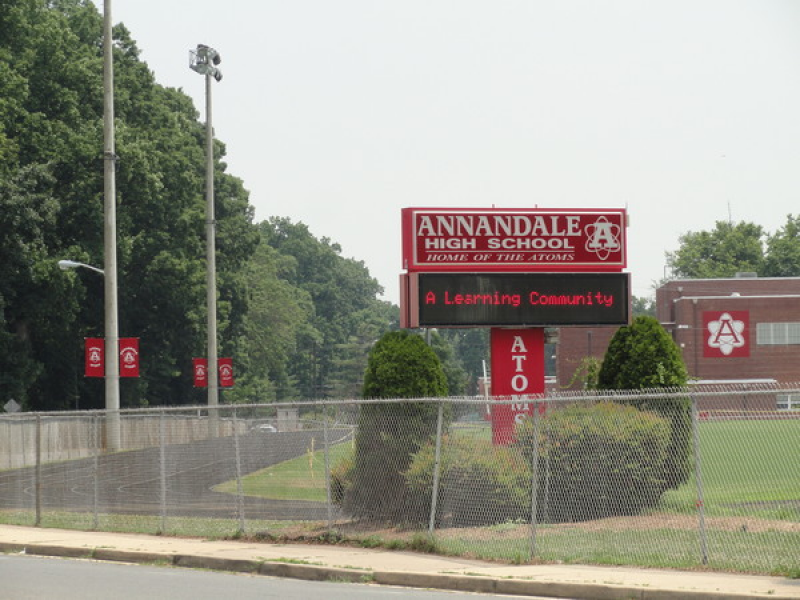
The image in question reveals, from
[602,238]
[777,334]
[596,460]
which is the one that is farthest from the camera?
[777,334]

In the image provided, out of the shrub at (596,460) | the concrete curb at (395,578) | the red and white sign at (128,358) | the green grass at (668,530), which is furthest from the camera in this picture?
the red and white sign at (128,358)

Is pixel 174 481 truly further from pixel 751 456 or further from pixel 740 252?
pixel 740 252

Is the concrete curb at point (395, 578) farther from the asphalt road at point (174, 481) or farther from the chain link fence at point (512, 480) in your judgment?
the asphalt road at point (174, 481)

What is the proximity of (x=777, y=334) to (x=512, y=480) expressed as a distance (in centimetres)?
7898

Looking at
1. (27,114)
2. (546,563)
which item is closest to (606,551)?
(546,563)

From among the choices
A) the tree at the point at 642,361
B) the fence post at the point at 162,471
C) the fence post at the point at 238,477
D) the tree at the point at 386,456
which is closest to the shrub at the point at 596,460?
the tree at the point at 386,456

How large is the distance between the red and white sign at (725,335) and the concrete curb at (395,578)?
7652 cm

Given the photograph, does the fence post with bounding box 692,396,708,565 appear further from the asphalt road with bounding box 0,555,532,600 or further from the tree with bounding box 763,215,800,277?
the tree with bounding box 763,215,800,277

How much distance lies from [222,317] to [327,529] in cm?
6200

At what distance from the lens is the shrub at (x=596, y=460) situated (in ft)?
60.5

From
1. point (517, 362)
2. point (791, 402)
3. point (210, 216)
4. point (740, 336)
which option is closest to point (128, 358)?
point (210, 216)

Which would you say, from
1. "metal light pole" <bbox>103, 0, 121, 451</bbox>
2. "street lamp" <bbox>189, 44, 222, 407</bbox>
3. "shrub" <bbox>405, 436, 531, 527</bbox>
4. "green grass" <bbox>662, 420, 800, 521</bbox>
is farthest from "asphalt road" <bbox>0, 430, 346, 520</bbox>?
"street lamp" <bbox>189, 44, 222, 407</bbox>

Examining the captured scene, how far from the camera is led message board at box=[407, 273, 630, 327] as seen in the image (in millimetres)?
24516

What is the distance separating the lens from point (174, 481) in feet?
78.9
